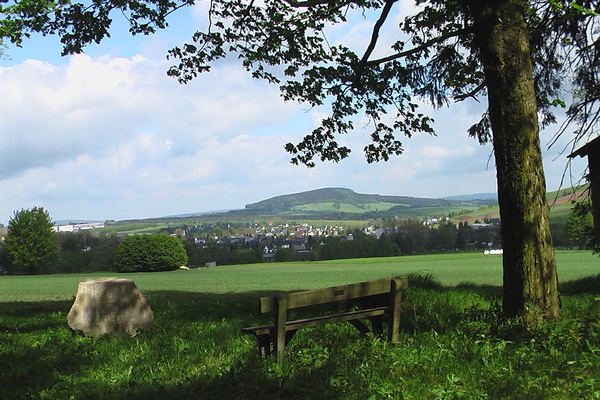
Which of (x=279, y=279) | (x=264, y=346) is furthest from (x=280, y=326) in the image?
(x=279, y=279)

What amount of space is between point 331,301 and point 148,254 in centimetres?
5374

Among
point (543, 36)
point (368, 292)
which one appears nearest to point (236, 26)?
point (543, 36)

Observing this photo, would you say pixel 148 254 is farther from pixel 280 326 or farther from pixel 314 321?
pixel 280 326

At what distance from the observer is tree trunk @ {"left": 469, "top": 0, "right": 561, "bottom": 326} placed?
26.0 ft

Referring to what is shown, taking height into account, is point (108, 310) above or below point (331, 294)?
below

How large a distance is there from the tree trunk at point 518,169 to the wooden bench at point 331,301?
176 cm

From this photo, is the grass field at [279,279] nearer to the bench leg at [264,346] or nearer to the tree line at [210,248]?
the bench leg at [264,346]

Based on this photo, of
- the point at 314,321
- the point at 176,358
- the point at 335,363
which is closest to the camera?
the point at 335,363

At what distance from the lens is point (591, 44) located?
13094 millimetres

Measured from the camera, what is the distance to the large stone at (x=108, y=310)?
32.2ft

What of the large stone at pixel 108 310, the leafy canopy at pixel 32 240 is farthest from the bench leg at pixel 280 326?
the leafy canopy at pixel 32 240

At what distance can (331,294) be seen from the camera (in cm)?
680

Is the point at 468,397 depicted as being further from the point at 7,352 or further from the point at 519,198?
the point at 7,352

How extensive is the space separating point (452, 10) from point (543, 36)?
8.41 ft
